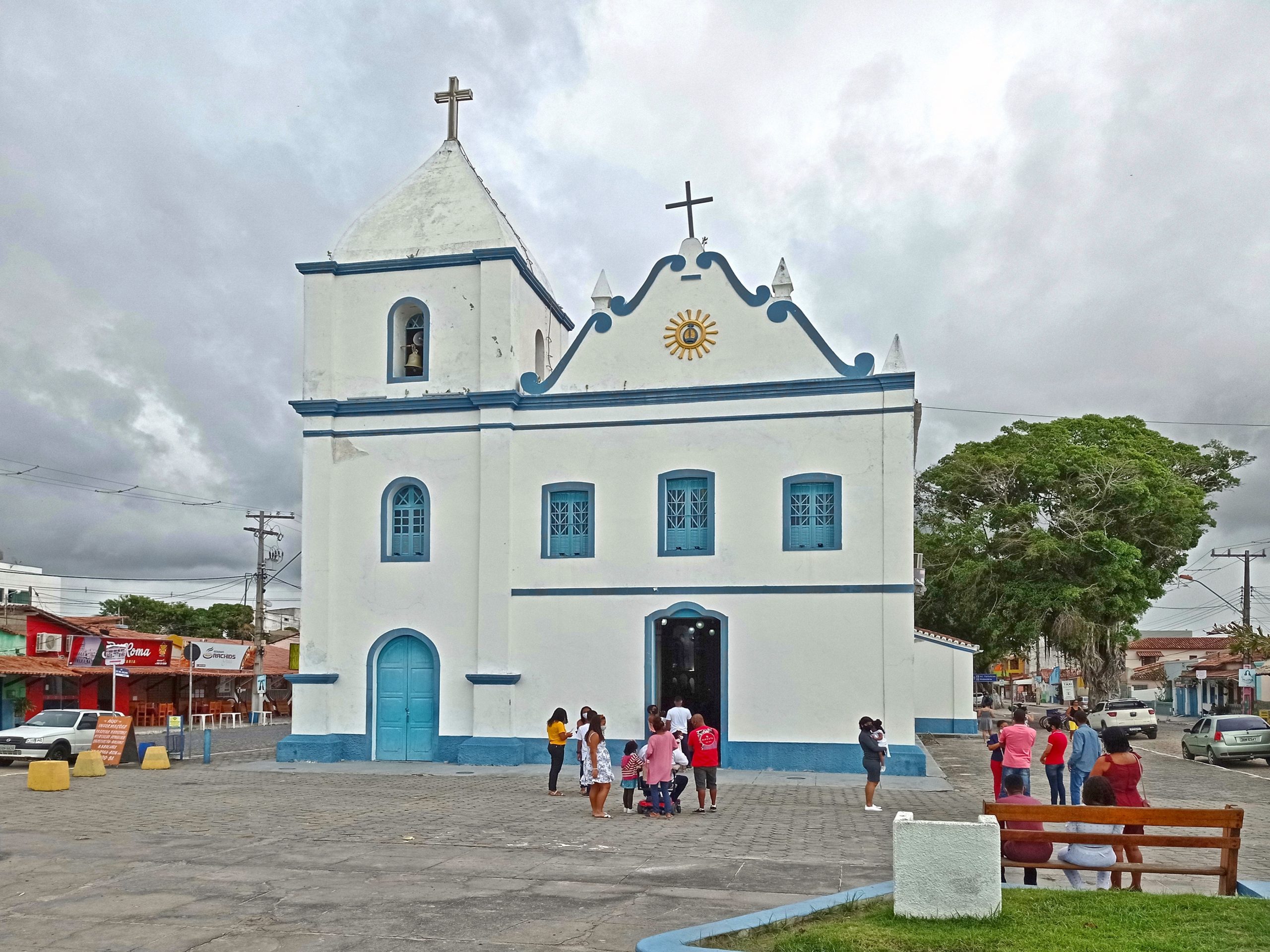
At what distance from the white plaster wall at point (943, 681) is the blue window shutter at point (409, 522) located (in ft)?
51.5

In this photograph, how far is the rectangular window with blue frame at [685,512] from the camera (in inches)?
841

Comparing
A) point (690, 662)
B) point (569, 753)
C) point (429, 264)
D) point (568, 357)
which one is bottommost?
point (569, 753)

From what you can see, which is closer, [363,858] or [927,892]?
[927,892]

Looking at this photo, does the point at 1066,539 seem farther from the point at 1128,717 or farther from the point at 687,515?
the point at 687,515

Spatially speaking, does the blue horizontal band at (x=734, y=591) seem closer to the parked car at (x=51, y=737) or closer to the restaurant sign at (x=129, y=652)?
the parked car at (x=51, y=737)

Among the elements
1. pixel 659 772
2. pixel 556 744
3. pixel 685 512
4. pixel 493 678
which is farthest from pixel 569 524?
pixel 659 772

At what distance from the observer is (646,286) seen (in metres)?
22.1

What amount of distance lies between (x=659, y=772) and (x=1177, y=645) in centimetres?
7119

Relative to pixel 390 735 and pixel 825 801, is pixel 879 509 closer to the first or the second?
pixel 825 801

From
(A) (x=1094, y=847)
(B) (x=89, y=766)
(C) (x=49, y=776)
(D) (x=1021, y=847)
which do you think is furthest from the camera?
(B) (x=89, y=766)

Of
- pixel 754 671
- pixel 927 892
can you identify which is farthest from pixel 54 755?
pixel 927 892

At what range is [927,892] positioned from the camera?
7.63 meters

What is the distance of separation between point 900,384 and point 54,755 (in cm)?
1860

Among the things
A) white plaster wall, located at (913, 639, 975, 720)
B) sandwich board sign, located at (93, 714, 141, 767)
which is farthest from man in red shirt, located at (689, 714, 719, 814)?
white plaster wall, located at (913, 639, 975, 720)
